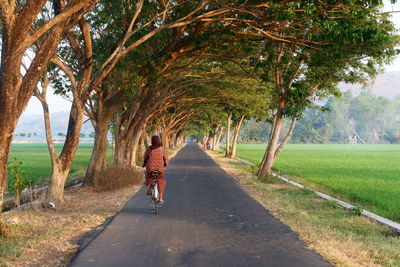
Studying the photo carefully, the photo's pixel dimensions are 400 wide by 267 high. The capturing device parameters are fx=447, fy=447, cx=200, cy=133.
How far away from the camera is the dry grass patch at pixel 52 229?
6484 mm

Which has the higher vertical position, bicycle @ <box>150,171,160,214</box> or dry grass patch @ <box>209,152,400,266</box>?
bicycle @ <box>150,171,160,214</box>

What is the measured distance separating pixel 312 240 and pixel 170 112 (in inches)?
1337

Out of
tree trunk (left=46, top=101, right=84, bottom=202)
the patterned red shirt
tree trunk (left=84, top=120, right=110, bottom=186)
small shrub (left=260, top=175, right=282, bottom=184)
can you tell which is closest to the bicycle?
the patterned red shirt

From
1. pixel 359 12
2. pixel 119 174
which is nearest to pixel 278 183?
pixel 119 174

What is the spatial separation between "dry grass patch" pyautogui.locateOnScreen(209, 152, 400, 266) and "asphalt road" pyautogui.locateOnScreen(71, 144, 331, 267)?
311 millimetres

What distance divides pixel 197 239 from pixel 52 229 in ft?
9.38

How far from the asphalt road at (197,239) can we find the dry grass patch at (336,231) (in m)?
0.31

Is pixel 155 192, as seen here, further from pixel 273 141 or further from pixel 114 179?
pixel 273 141

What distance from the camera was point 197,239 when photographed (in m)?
7.54

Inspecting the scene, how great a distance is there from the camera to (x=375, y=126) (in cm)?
15812

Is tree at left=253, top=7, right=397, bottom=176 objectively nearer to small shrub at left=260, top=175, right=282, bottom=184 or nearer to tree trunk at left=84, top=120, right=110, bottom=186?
small shrub at left=260, top=175, right=282, bottom=184

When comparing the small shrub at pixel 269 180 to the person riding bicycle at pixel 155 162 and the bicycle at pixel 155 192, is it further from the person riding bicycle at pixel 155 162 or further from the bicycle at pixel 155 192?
the bicycle at pixel 155 192

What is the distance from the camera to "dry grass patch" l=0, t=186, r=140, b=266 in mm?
6484

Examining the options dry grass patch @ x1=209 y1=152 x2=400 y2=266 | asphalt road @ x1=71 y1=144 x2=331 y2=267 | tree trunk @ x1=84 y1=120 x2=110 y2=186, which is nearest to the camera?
asphalt road @ x1=71 y1=144 x2=331 y2=267
